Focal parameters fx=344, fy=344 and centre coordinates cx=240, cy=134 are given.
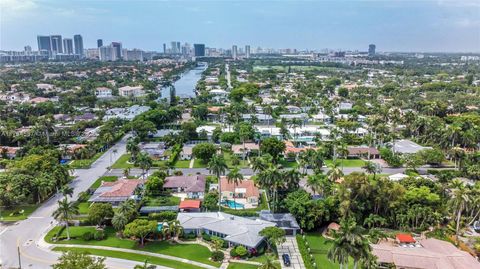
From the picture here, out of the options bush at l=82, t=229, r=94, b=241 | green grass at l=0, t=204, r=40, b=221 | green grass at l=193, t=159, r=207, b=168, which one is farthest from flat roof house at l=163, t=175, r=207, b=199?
green grass at l=0, t=204, r=40, b=221

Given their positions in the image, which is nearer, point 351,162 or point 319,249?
point 319,249

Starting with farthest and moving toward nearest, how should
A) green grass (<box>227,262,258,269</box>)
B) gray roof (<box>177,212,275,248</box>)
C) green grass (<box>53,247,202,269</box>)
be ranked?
gray roof (<box>177,212,275,248</box>) < green grass (<box>53,247,202,269</box>) < green grass (<box>227,262,258,269</box>)

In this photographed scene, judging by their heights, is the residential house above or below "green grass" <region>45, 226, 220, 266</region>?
above

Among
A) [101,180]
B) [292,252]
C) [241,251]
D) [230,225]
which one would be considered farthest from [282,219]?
[101,180]

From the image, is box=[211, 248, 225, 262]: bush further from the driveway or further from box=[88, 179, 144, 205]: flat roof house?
box=[88, 179, 144, 205]: flat roof house

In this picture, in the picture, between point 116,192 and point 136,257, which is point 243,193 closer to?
point 116,192

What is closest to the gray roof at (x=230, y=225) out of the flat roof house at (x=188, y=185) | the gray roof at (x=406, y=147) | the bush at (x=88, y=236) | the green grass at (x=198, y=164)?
the flat roof house at (x=188, y=185)

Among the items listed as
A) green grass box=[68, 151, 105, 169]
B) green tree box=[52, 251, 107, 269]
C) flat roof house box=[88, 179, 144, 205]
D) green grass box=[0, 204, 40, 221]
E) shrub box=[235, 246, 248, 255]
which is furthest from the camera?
green grass box=[68, 151, 105, 169]

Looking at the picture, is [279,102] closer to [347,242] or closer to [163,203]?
[163,203]
